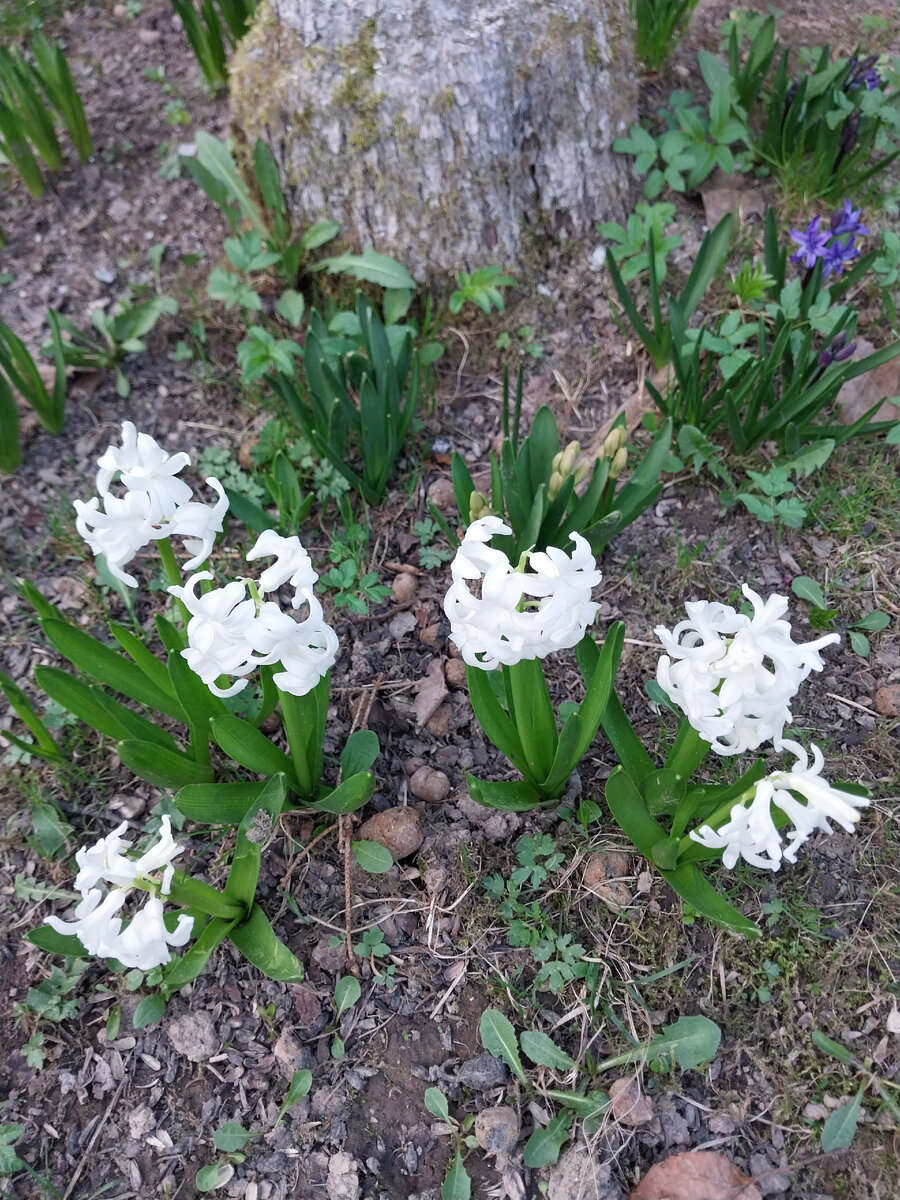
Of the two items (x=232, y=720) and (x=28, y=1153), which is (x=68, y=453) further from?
(x=28, y=1153)

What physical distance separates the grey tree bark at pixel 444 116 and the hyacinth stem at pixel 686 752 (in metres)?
1.95

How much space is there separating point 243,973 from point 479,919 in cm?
54

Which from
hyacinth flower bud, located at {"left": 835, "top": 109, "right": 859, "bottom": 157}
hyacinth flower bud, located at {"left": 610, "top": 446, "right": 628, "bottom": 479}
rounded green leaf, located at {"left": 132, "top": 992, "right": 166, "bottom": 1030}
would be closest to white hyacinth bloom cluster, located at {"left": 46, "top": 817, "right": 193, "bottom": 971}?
rounded green leaf, located at {"left": 132, "top": 992, "right": 166, "bottom": 1030}

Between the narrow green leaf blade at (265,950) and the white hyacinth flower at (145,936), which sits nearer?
the white hyacinth flower at (145,936)

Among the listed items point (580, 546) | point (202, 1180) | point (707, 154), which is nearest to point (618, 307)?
point (707, 154)

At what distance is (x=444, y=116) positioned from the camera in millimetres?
2746

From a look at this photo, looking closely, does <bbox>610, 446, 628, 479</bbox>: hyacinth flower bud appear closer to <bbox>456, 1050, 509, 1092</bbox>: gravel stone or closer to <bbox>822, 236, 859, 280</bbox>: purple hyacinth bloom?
<bbox>822, 236, 859, 280</bbox>: purple hyacinth bloom

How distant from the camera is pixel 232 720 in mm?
1770

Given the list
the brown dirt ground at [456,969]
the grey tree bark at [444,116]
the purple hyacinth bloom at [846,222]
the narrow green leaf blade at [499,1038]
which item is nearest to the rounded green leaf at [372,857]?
the brown dirt ground at [456,969]

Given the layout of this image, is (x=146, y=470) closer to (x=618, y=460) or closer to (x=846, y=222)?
(x=618, y=460)

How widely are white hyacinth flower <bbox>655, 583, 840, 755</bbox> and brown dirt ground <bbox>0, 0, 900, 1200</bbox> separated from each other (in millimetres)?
608

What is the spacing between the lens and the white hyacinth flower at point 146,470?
5.38 feet

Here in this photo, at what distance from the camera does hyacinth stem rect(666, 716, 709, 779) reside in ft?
5.53

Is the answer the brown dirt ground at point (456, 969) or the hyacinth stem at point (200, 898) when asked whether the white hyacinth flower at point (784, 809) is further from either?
the hyacinth stem at point (200, 898)
